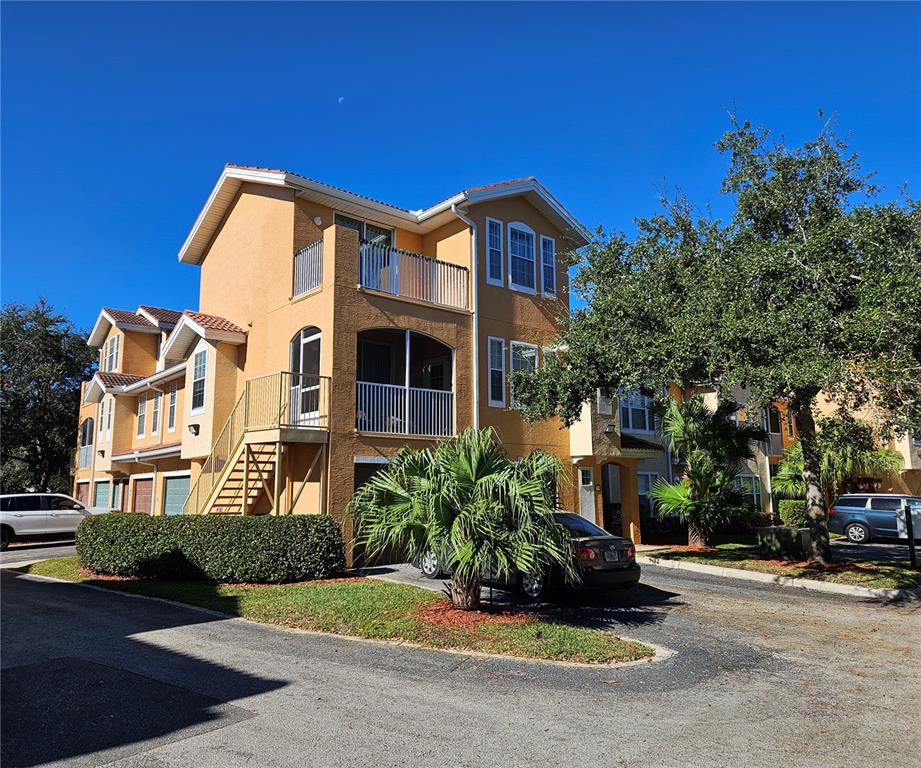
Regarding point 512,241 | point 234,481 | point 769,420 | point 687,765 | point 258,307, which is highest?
point 512,241

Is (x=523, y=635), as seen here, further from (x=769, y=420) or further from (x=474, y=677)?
(x=769, y=420)

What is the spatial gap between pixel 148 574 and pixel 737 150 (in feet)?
52.3

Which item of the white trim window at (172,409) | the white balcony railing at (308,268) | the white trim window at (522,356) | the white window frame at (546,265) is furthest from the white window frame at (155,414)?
the white window frame at (546,265)

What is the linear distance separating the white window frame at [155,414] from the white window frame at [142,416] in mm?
728

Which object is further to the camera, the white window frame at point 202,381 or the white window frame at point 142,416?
the white window frame at point 142,416

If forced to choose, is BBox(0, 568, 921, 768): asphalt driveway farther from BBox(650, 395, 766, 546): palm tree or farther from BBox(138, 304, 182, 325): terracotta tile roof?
BBox(138, 304, 182, 325): terracotta tile roof

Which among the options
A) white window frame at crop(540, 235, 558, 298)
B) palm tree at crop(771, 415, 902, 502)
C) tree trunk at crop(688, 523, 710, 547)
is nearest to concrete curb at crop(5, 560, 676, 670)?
tree trunk at crop(688, 523, 710, 547)

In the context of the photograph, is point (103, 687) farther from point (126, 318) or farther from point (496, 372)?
point (126, 318)

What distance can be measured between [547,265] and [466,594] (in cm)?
1345

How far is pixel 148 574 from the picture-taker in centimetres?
1348

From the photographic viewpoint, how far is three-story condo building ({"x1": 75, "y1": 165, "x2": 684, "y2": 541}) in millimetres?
15812

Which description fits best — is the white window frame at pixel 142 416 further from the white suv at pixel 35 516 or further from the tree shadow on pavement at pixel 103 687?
the tree shadow on pavement at pixel 103 687

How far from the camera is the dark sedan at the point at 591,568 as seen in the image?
10883 mm

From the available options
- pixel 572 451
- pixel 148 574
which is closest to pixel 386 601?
pixel 148 574
